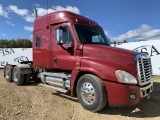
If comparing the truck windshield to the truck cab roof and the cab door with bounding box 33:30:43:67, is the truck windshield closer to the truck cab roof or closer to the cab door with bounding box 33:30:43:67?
the truck cab roof

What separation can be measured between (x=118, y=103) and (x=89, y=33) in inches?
110

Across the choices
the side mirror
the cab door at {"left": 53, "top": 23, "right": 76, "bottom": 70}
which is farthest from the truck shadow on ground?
the side mirror

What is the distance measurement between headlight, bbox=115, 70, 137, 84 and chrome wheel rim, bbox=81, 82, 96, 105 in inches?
34.2

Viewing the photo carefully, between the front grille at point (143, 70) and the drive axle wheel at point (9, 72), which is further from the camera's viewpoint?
the drive axle wheel at point (9, 72)

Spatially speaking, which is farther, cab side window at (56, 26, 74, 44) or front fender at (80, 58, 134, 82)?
cab side window at (56, 26, 74, 44)

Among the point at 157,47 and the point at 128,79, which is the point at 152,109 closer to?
the point at 128,79

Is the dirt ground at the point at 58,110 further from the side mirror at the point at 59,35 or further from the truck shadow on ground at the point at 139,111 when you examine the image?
the side mirror at the point at 59,35

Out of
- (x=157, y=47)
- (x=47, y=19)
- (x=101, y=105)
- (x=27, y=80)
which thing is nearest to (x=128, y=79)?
(x=101, y=105)

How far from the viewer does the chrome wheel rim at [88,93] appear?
17.8ft

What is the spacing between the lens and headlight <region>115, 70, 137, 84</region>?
195 inches

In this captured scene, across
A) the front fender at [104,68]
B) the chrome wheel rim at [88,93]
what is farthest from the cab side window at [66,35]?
the chrome wheel rim at [88,93]

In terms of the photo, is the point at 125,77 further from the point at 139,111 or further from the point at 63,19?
the point at 63,19

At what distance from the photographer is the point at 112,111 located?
564 cm

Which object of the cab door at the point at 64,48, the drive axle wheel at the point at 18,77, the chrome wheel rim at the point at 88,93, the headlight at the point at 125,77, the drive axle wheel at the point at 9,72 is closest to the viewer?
the headlight at the point at 125,77
